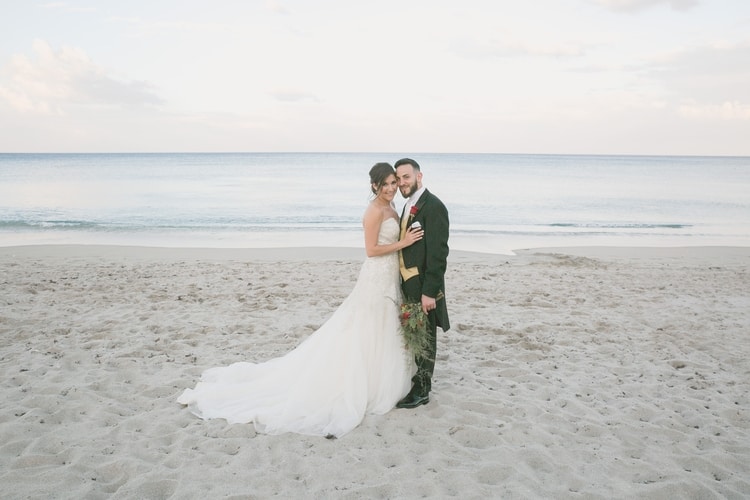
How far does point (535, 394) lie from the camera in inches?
197

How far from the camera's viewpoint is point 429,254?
4.51m

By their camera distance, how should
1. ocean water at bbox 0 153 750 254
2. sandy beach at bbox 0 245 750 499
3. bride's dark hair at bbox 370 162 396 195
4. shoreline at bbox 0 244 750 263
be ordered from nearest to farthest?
sandy beach at bbox 0 245 750 499
bride's dark hair at bbox 370 162 396 195
shoreline at bbox 0 244 750 263
ocean water at bbox 0 153 750 254

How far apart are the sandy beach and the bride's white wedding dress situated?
0.65 feet

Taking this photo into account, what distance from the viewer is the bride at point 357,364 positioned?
4488mm

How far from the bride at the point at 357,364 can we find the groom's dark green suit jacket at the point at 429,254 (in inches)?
4.3

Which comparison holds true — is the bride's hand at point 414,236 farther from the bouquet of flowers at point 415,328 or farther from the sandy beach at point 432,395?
the sandy beach at point 432,395

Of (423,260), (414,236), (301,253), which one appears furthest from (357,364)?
(301,253)

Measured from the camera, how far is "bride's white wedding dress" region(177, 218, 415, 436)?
449 centimetres

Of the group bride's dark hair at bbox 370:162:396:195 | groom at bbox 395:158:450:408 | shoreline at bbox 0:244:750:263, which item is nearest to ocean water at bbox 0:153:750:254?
shoreline at bbox 0:244:750:263

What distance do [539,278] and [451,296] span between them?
2.19 m

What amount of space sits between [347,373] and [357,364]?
115mm

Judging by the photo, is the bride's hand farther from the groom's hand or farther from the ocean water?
the ocean water

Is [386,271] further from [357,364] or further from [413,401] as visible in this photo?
[413,401]

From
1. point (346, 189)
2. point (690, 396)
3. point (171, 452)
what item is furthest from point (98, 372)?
point (346, 189)
